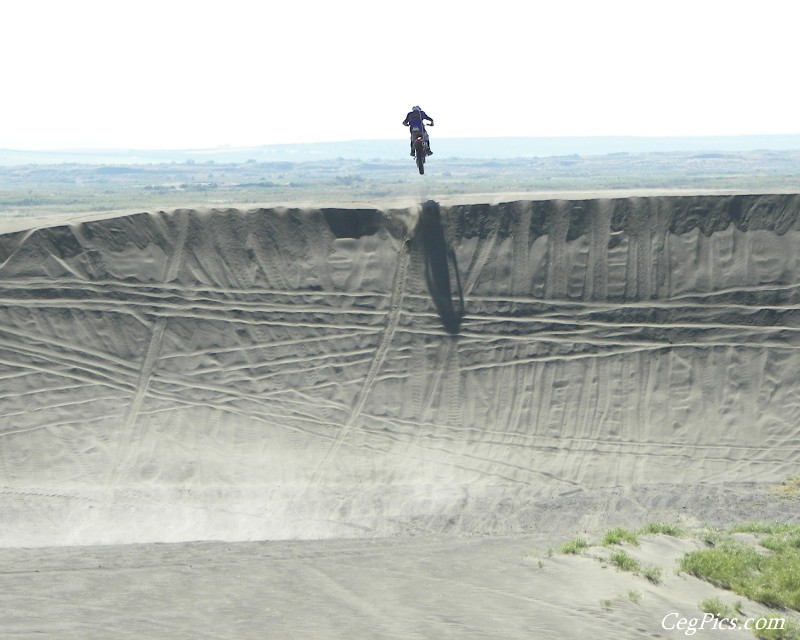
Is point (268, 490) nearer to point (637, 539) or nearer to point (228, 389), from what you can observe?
point (228, 389)

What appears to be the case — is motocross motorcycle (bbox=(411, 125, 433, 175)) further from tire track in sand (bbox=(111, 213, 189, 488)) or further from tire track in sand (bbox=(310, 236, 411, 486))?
tire track in sand (bbox=(111, 213, 189, 488))

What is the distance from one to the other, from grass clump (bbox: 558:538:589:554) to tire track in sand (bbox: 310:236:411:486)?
291 inches

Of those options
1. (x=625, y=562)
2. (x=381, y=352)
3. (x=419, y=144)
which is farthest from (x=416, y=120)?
(x=625, y=562)

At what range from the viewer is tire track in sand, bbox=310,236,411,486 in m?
19.4

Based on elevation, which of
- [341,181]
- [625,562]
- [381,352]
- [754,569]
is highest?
[341,181]

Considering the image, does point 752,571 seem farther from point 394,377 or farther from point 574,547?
point 394,377

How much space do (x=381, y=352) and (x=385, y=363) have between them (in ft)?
1.07

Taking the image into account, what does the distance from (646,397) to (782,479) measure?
331 cm

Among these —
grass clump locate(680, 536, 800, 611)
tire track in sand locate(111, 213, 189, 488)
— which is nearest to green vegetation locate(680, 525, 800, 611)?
grass clump locate(680, 536, 800, 611)

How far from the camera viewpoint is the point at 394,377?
20.9 m

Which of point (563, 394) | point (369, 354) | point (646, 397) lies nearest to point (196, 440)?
point (369, 354)

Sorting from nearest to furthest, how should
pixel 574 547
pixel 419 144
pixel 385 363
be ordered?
1. pixel 574 547
2. pixel 385 363
3. pixel 419 144

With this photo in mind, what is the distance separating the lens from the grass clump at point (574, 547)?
12242 mm

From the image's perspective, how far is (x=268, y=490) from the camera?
60.7 ft
